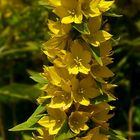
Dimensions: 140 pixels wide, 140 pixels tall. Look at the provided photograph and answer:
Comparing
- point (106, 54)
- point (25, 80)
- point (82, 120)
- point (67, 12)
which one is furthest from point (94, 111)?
point (25, 80)

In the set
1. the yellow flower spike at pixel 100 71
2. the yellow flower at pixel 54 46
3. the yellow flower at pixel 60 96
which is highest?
the yellow flower at pixel 54 46

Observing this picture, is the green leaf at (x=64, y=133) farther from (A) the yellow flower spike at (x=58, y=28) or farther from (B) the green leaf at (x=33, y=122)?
(A) the yellow flower spike at (x=58, y=28)

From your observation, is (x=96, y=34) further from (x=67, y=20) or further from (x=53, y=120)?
(x=53, y=120)

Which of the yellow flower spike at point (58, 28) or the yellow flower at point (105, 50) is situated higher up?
the yellow flower spike at point (58, 28)

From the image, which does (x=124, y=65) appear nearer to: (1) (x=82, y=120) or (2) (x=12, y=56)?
(2) (x=12, y=56)

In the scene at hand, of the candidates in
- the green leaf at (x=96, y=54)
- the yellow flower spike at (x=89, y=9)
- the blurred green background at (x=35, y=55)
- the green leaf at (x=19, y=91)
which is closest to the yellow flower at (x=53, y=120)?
the green leaf at (x=96, y=54)

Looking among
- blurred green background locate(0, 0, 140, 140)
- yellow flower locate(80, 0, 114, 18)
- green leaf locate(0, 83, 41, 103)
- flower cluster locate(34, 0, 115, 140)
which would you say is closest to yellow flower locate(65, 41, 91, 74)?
flower cluster locate(34, 0, 115, 140)

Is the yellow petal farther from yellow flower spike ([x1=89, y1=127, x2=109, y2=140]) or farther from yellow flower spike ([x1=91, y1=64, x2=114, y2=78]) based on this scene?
yellow flower spike ([x1=89, y1=127, x2=109, y2=140])
